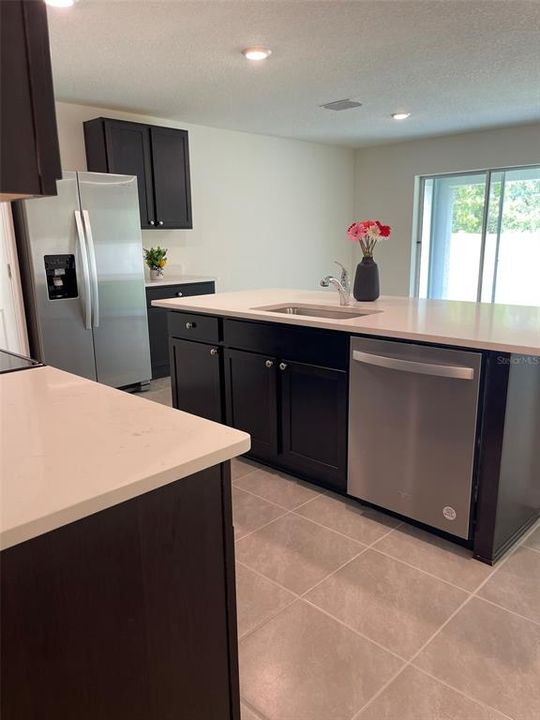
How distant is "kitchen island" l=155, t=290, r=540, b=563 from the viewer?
80.2 inches

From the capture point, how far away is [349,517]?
98.5 inches

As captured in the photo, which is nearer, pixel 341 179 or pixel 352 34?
pixel 352 34

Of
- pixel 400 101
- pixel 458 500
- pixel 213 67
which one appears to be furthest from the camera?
pixel 400 101

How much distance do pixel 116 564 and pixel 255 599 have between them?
116 cm

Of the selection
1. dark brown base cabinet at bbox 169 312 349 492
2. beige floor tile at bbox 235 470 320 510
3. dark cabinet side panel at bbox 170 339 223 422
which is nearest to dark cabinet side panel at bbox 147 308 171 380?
dark cabinet side panel at bbox 170 339 223 422

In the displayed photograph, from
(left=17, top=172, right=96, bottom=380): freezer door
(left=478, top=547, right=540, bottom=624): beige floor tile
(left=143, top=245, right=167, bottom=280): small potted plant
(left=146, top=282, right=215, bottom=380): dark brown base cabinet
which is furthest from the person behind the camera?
(left=143, top=245, right=167, bottom=280): small potted plant

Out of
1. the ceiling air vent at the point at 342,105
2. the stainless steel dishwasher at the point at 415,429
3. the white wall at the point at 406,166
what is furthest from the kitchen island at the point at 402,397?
the white wall at the point at 406,166

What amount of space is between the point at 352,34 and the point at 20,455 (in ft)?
9.77

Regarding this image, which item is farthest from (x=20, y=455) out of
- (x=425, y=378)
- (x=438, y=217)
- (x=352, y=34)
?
(x=438, y=217)

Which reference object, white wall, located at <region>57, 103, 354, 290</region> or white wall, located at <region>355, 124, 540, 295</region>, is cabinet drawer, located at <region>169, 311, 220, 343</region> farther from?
white wall, located at <region>355, 124, 540, 295</region>

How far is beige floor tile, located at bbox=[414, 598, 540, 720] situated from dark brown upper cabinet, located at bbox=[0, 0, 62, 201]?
5.57ft

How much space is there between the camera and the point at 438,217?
259 inches

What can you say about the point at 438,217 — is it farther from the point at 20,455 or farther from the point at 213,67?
the point at 20,455

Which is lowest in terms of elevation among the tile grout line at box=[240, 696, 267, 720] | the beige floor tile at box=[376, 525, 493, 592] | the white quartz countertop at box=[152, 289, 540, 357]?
the tile grout line at box=[240, 696, 267, 720]
